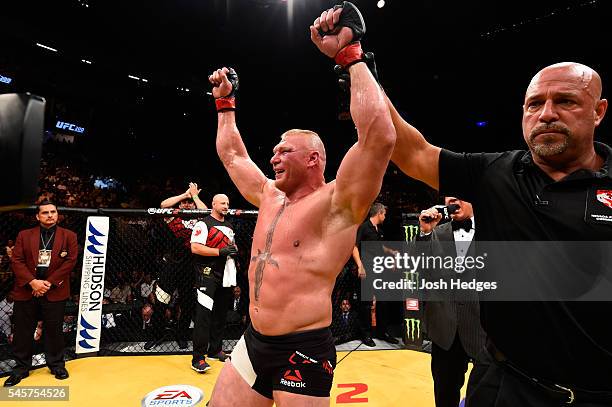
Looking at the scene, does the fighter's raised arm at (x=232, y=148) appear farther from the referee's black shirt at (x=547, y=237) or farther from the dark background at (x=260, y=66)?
the dark background at (x=260, y=66)

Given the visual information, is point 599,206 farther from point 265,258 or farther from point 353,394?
point 353,394

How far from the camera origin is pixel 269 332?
5.47ft

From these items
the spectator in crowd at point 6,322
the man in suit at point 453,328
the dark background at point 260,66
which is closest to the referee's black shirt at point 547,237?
the man in suit at point 453,328

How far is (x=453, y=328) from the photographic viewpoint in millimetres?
2527

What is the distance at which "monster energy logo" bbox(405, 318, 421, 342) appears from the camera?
493 centimetres

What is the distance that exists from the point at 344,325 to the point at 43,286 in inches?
142

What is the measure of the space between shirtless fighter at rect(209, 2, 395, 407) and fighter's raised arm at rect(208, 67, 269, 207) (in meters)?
0.36

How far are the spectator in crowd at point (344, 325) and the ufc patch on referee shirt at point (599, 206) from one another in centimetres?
448

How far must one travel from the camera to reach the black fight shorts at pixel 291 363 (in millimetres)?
1566

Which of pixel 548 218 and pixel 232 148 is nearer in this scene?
pixel 548 218

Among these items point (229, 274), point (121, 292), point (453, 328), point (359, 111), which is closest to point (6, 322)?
point (121, 292)

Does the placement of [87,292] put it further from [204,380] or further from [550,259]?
[550,259]
